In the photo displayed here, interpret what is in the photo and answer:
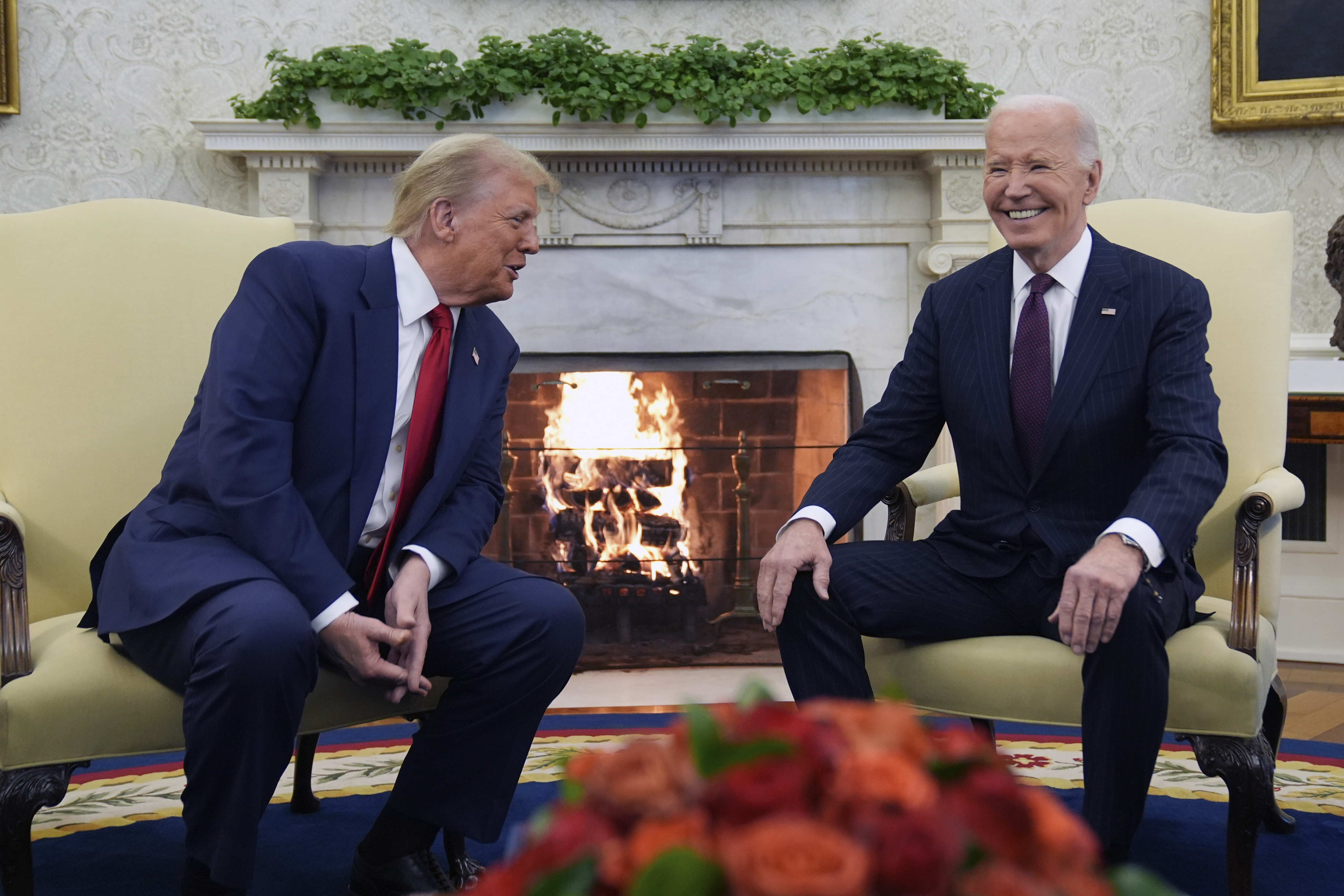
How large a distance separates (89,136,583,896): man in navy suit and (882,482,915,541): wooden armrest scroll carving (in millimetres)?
649

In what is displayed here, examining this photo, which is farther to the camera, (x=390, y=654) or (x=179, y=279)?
(x=179, y=279)

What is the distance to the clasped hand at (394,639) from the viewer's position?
154 centimetres

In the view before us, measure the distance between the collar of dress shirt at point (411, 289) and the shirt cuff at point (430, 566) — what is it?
359 mm

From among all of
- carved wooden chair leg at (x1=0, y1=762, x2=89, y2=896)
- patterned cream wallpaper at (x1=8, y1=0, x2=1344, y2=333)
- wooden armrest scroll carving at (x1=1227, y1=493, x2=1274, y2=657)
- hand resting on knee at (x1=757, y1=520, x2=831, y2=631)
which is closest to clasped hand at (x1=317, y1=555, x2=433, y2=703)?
carved wooden chair leg at (x1=0, y1=762, x2=89, y2=896)

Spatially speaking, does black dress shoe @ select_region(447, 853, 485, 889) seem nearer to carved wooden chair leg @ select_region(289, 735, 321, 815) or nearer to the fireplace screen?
carved wooden chair leg @ select_region(289, 735, 321, 815)

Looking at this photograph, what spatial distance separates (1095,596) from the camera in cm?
151

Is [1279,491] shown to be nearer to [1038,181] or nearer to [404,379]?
[1038,181]

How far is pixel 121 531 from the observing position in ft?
5.64

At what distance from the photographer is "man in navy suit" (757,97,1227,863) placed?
1.54 m

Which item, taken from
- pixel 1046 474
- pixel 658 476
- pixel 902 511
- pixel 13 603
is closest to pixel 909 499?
pixel 902 511

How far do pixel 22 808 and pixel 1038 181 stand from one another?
5.87 feet

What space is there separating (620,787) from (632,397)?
3.04 m

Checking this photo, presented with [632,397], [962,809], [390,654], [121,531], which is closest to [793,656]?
[390,654]

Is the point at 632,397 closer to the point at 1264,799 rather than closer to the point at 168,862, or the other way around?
the point at 168,862
